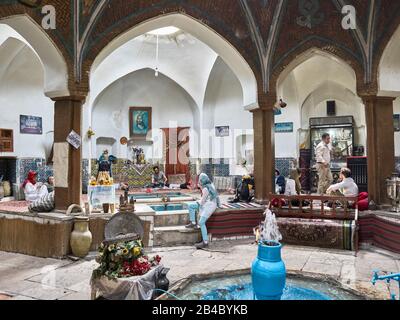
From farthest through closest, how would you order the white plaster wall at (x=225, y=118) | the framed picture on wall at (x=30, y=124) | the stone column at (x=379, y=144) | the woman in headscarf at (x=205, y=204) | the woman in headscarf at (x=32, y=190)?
the white plaster wall at (x=225, y=118), the framed picture on wall at (x=30, y=124), the woman in headscarf at (x=32, y=190), the stone column at (x=379, y=144), the woman in headscarf at (x=205, y=204)

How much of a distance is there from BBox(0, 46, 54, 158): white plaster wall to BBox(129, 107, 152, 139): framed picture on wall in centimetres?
432

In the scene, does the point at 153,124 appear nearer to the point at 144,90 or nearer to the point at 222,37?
the point at 144,90

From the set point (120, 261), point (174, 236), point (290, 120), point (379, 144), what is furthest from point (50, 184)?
point (290, 120)

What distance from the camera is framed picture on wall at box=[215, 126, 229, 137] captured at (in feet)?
49.8

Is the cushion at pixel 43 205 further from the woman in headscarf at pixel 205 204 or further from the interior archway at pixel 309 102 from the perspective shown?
the interior archway at pixel 309 102

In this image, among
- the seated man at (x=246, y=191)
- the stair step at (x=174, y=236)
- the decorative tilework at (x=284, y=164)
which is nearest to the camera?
the stair step at (x=174, y=236)

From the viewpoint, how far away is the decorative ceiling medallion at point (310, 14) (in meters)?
8.43

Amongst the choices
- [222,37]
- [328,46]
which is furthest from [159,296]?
[328,46]

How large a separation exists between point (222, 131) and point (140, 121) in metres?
4.07

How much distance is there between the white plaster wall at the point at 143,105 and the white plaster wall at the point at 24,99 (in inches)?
124

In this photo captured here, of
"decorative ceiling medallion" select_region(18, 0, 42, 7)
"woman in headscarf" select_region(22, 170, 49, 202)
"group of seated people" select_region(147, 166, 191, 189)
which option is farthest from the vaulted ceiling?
"group of seated people" select_region(147, 166, 191, 189)

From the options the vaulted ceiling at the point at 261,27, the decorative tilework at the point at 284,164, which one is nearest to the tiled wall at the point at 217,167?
the decorative tilework at the point at 284,164

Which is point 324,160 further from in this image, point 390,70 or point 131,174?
point 131,174

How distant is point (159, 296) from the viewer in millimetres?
4328
